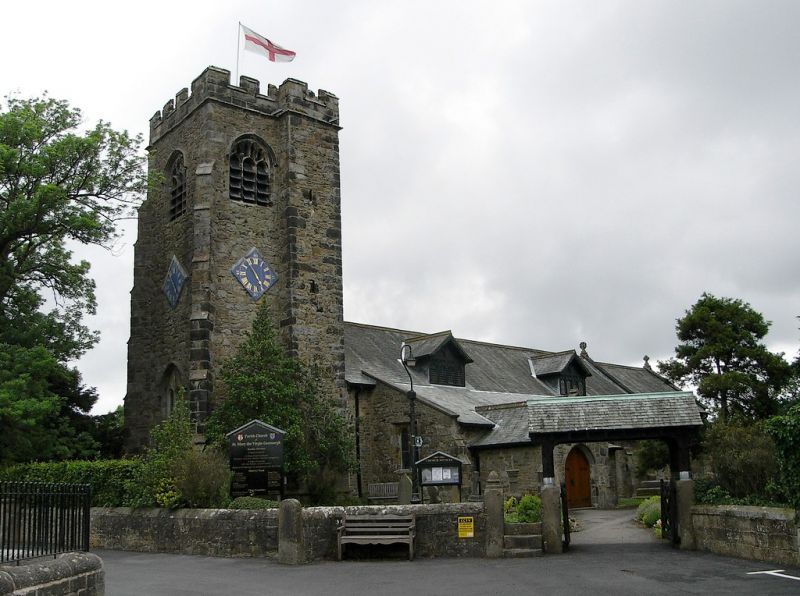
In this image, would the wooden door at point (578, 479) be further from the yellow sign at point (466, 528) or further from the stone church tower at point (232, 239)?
the yellow sign at point (466, 528)

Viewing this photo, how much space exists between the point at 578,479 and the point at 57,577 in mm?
25715

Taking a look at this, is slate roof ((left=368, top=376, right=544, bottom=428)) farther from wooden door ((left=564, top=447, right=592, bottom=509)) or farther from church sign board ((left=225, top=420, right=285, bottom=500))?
church sign board ((left=225, top=420, right=285, bottom=500))

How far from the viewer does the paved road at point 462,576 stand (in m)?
12.0

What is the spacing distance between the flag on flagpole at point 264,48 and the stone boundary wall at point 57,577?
20187 mm

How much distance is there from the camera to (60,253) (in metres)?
25.9

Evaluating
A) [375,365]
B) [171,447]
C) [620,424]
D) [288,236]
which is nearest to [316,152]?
[288,236]

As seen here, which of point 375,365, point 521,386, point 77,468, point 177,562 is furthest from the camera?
point 521,386

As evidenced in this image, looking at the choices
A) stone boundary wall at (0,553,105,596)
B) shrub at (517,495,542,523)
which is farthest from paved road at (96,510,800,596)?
shrub at (517,495,542,523)

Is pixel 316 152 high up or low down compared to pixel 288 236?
up

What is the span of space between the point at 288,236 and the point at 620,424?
44.2 ft

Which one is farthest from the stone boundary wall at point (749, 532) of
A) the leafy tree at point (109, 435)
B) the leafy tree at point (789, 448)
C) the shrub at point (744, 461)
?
the leafy tree at point (109, 435)

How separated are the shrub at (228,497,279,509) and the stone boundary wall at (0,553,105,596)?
22.8 ft

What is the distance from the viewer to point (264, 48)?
26953 mm

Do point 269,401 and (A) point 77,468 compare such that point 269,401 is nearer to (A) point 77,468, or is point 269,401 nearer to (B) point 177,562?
(A) point 77,468
